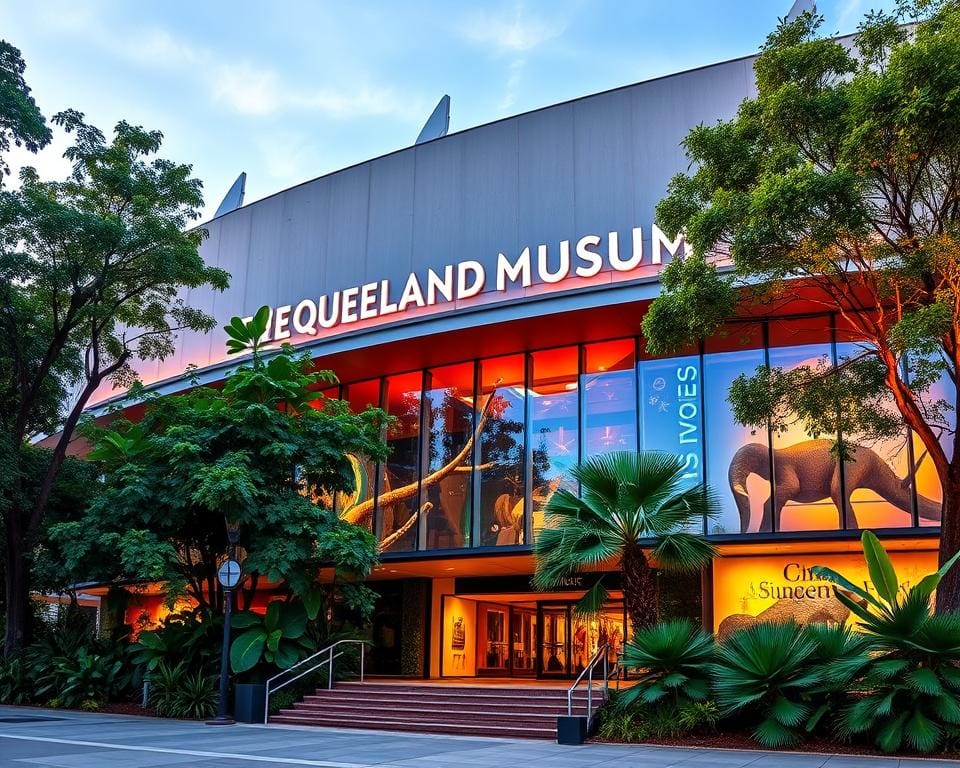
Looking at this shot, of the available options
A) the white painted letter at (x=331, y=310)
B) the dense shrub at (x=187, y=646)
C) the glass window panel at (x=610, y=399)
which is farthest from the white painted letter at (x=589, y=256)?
the dense shrub at (x=187, y=646)

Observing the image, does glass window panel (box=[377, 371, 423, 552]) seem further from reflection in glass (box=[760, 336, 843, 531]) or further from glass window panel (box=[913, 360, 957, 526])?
glass window panel (box=[913, 360, 957, 526])

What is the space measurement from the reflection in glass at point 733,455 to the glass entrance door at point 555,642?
584cm

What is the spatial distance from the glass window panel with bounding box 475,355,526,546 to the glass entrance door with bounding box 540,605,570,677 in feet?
11.5

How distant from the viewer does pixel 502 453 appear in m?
21.2

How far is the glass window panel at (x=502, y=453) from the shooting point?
20562 mm

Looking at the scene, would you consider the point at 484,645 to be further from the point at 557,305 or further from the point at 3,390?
the point at 3,390

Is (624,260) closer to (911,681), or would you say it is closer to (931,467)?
(931,467)

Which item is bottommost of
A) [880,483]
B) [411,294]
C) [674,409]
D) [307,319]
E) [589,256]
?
[880,483]

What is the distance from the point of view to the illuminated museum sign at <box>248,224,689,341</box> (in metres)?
19.4

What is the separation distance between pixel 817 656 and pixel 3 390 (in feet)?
68.5

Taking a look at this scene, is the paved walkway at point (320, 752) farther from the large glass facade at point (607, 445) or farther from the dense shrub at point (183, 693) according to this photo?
the large glass facade at point (607, 445)

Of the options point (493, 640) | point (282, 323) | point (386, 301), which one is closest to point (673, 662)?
point (493, 640)

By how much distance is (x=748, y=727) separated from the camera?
42.4 ft

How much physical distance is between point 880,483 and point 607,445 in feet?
18.1
